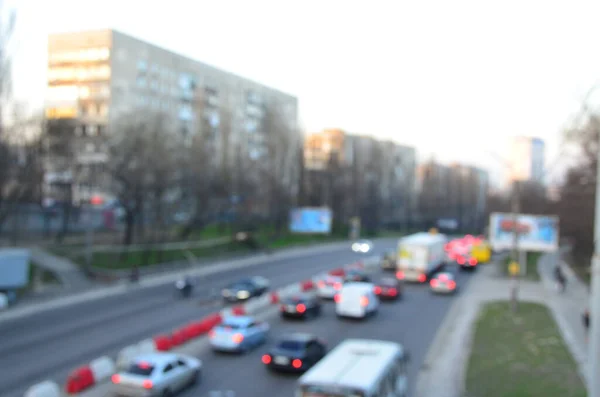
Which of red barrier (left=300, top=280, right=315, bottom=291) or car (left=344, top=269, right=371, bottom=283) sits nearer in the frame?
red barrier (left=300, top=280, right=315, bottom=291)

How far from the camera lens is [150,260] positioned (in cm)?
3750

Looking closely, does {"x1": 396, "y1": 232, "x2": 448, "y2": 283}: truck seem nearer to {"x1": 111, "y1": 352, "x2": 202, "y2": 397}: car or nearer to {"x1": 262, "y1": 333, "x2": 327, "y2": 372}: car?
{"x1": 262, "y1": 333, "x2": 327, "y2": 372}: car

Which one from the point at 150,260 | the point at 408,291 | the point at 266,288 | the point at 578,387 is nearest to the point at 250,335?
the point at 578,387

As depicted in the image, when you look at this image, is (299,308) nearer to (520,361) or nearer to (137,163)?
(520,361)

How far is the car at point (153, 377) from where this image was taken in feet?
39.8

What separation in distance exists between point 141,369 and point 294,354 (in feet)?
12.8

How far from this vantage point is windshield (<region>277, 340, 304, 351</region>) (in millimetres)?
14742

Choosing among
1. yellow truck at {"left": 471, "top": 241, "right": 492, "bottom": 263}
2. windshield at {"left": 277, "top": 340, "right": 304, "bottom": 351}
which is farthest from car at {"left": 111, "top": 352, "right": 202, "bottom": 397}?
yellow truck at {"left": 471, "top": 241, "right": 492, "bottom": 263}

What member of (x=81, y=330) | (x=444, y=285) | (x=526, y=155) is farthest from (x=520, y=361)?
(x=526, y=155)

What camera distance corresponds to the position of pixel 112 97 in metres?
34.0

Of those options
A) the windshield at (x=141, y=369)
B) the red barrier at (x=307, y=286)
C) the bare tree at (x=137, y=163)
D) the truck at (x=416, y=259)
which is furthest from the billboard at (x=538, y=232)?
the windshield at (x=141, y=369)

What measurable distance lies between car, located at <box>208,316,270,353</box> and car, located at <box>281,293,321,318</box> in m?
4.49

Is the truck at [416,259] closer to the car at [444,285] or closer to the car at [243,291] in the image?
the car at [444,285]

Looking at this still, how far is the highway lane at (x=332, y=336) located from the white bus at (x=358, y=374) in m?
2.42
